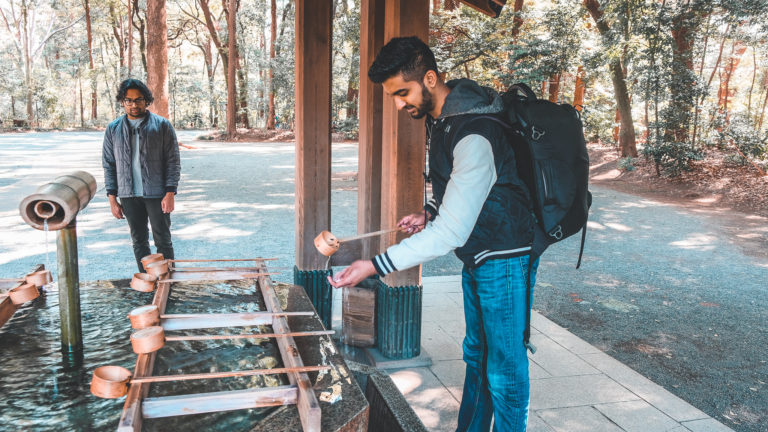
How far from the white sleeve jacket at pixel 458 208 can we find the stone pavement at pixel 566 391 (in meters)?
1.37

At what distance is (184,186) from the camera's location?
36.0 feet

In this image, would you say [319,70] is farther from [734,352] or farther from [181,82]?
[181,82]

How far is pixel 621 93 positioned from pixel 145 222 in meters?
13.9

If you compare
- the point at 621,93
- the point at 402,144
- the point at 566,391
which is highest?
the point at 621,93

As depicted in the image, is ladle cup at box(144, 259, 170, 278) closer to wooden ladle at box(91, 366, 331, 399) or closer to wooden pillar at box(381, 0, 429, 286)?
wooden ladle at box(91, 366, 331, 399)

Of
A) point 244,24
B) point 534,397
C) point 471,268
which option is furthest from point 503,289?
point 244,24

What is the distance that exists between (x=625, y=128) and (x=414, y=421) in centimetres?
1565

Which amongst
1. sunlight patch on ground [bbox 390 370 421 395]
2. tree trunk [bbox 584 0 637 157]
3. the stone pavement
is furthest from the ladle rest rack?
tree trunk [bbox 584 0 637 157]

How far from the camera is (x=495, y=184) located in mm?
1849

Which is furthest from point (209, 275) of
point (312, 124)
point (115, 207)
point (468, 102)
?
point (115, 207)

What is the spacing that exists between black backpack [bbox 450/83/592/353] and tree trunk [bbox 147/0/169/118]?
23.7 ft

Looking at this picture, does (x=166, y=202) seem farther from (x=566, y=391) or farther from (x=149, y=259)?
(x=566, y=391)

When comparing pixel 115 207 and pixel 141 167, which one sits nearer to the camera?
pixel 141 167

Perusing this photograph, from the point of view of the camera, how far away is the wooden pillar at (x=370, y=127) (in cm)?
388
